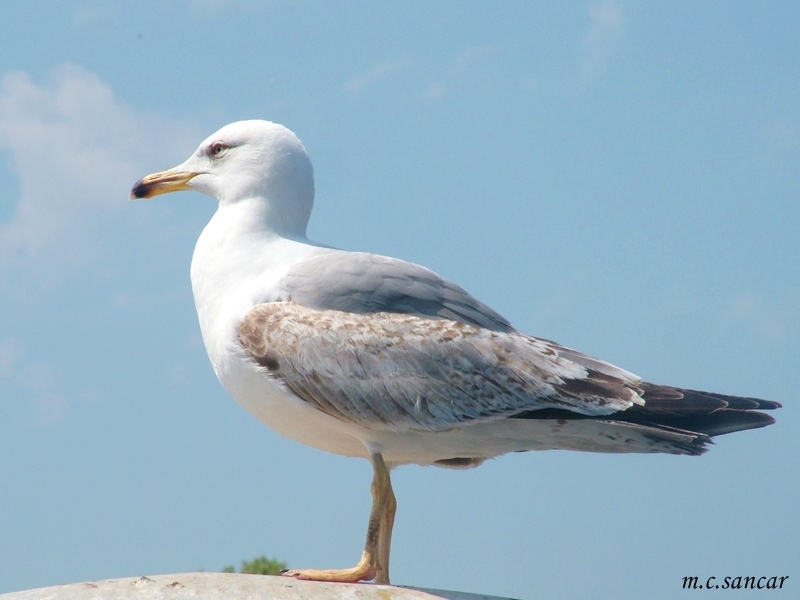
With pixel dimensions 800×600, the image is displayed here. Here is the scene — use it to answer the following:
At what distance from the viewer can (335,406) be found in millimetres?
7453

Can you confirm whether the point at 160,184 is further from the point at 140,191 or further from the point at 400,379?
the point at 400,379

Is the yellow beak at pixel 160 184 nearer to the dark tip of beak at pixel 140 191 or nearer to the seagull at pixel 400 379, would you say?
the dark tip of beak at pixel 140 191

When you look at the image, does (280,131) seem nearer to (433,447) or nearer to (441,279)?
(441,279)

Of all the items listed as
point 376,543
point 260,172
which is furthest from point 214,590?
point 260,172

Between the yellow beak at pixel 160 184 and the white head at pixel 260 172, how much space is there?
21 millimetres

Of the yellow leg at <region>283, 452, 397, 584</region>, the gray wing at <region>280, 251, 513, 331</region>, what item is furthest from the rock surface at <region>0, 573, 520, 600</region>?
the gray wing at <region>280, 251, 513, 331</region>

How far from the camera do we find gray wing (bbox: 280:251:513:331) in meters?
7.71

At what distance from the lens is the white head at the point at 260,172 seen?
28.0ft

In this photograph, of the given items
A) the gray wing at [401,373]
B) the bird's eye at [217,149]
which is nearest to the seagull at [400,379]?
the gray wing at [401,373]

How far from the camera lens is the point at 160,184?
9.17 metres

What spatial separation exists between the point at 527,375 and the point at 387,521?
1.51 metres

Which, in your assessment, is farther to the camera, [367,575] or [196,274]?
[196,274]

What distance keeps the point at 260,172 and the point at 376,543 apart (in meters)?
3.18

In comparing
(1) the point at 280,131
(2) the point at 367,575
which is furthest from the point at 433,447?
(1) the point at 280,131
